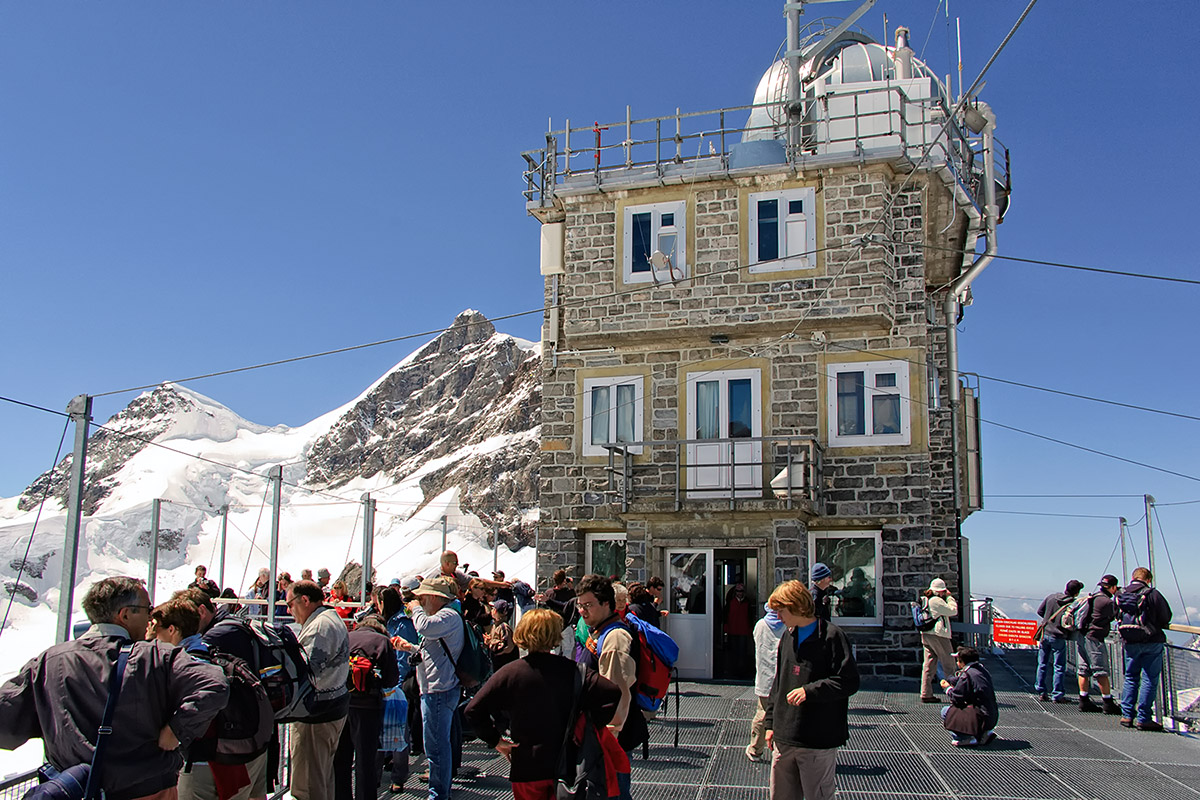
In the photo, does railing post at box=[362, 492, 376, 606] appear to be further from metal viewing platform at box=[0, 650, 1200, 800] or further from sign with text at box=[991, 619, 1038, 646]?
sign with text at box=[991, 619, 1038, 646]

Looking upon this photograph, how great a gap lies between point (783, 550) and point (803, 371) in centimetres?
307

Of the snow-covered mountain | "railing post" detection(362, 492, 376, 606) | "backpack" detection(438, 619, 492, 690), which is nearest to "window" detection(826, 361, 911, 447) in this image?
"railing post" detection(362, 492, 376, 606)

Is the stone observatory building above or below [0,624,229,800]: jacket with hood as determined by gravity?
above

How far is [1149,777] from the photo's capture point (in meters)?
8.63

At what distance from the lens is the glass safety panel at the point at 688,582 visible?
623 inches

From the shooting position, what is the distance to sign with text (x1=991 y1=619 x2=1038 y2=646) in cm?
2272

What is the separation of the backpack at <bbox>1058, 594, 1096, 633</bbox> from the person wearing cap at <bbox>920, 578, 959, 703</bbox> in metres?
1.28

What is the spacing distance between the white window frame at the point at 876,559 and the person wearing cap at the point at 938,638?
2820mm

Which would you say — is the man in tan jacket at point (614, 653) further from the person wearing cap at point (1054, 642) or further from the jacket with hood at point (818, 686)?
the person wearing cap at point (1054, 642)

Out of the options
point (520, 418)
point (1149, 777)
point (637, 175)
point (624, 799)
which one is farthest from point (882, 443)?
point (520, 418)

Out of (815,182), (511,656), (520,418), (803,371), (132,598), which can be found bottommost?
(511,656)

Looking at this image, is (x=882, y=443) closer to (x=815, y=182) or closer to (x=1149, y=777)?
(x=815, y=182)

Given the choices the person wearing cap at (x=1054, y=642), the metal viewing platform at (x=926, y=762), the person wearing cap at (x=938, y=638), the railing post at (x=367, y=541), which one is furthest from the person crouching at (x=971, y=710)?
the railing post at (x=367, y=541)

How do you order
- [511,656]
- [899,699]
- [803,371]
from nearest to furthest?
[511,656] < [899,699] < [803,371]
